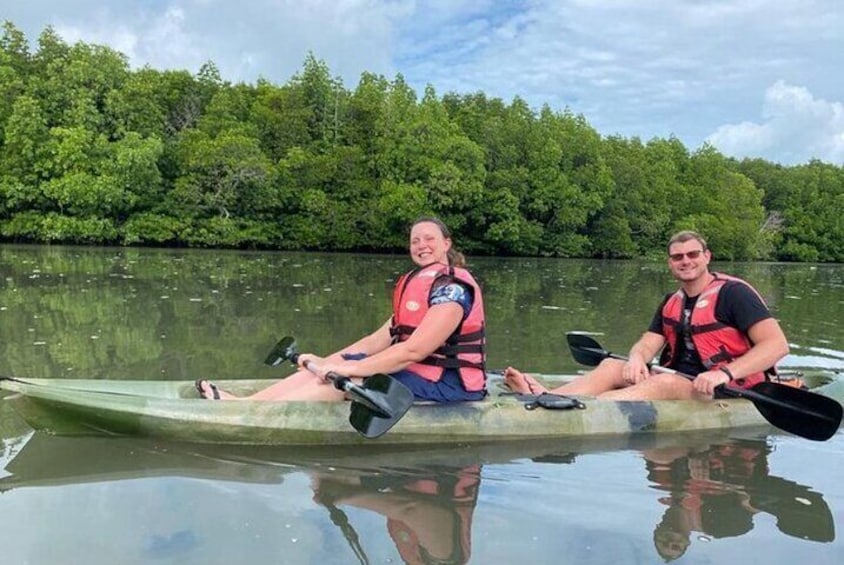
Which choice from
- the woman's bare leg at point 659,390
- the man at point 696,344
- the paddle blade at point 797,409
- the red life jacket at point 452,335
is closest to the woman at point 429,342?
the red life jacket at point 452,335

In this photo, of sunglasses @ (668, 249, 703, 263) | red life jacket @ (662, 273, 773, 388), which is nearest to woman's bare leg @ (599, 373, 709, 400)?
red life jacket @ (662, 273, 773, 388)

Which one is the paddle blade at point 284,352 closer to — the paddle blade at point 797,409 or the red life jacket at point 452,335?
the red life jacket at point 452,335

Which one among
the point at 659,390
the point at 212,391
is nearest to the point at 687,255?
the point at 659,390

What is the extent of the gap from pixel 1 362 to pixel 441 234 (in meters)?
4.41

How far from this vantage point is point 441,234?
15.5 ft

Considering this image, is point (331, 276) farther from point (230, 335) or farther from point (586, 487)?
point (586, 487)

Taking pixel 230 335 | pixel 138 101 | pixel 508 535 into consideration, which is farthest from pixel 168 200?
pixel 508 535

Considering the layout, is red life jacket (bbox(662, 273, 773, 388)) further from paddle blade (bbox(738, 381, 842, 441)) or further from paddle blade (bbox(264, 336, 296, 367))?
paddle blade (bbox(264, 336, 296, 367))

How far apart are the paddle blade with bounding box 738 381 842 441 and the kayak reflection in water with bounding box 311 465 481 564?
1970 mm

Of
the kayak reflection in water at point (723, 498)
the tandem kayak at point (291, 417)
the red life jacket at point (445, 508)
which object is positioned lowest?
the kayak reflection in water at point (723, 498)

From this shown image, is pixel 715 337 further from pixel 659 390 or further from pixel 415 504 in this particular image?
pixel 415 504

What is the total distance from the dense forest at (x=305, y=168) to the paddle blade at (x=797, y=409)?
28944mm

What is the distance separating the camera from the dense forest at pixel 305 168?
3180 cm

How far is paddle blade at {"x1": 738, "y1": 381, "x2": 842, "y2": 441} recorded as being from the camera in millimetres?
4699
